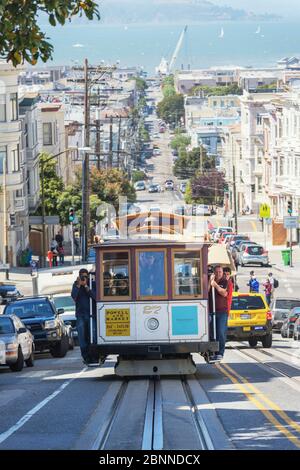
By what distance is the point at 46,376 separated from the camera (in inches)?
1048

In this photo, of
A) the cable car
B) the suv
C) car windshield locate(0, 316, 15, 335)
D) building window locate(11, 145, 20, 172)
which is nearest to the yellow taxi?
the suv

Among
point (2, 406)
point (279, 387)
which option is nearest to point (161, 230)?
point (279, 387)

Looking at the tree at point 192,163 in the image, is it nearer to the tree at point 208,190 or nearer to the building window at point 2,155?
the tree at point 208,190

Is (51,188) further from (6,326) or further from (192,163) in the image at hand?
(192,163)

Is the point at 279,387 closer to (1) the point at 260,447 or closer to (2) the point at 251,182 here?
(1) the point at 260,447

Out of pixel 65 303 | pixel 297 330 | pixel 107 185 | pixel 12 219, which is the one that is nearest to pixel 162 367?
pixel 297 330

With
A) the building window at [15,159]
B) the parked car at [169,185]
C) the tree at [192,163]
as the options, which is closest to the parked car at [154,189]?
the parked car at [169,185]

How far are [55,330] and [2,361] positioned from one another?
532 centimetres

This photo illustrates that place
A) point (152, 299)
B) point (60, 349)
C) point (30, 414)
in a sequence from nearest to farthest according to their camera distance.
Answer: point (30, 414) → point (152, 299) → point (60, 349)

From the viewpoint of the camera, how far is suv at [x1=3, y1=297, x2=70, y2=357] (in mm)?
32812

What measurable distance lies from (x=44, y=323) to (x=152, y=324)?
9484 mm

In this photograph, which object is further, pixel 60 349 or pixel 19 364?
pixel 60 349

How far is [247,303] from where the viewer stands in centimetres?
3516

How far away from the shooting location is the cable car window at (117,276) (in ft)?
78.1
